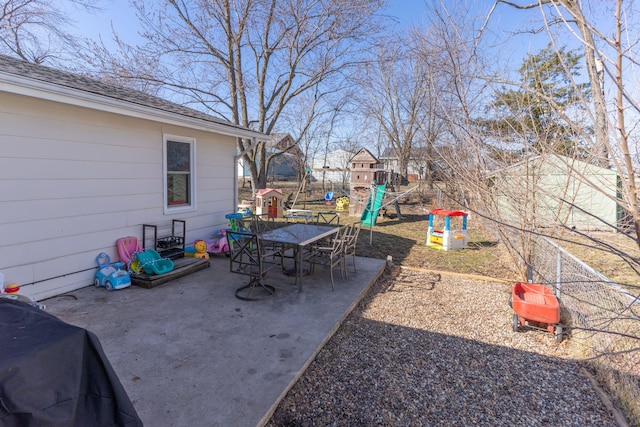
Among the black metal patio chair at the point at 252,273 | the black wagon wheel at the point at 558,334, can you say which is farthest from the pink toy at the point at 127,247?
the black wagon wheel at the point at 558,334

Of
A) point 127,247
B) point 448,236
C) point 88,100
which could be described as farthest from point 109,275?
point 448,236

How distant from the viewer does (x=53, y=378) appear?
3.72 ft

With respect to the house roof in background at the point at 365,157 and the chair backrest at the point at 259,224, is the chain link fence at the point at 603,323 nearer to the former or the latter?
the chair backrest at the point at 259,224

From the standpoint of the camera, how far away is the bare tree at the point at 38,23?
1020 cm

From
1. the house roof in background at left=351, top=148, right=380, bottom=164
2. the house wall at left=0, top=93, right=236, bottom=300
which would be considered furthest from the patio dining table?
the house roof in background at left=351, top=148, right=380, bottom=164

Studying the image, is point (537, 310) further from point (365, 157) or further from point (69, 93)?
point (365, 157)

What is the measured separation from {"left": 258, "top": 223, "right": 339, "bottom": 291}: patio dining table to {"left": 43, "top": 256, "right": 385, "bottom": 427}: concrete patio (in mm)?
360

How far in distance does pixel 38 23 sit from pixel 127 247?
11270 mm

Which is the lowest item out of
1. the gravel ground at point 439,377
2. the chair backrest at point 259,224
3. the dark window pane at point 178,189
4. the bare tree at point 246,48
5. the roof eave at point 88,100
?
the gravel ground at point 439,377

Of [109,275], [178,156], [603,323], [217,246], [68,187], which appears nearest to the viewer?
[603,323]

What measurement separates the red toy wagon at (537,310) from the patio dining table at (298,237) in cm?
252

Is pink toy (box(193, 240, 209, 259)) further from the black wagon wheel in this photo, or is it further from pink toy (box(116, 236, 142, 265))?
the black wagon wheel

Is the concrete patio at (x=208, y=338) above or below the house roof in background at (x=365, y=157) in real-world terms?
below

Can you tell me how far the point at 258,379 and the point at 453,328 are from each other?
230 centimetres
